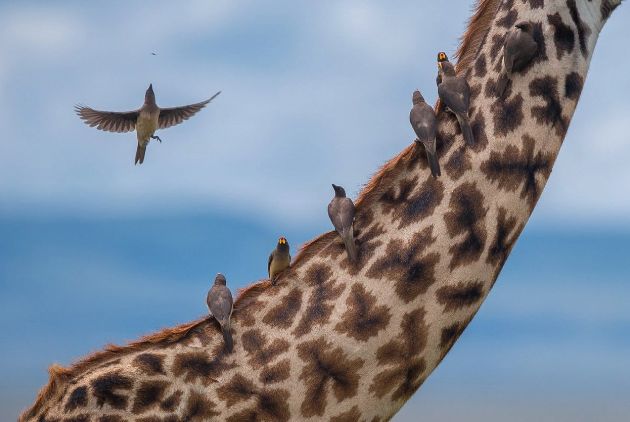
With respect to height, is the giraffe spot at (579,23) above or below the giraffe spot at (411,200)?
above

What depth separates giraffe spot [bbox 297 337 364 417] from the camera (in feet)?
22.5

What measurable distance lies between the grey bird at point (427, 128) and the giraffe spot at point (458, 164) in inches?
3.2

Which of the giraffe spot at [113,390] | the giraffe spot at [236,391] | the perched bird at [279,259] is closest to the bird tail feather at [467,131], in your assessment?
the perched bird at [279,259]

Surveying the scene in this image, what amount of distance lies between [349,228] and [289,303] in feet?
2.38

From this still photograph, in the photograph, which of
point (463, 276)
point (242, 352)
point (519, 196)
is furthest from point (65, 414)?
point (519, 196)

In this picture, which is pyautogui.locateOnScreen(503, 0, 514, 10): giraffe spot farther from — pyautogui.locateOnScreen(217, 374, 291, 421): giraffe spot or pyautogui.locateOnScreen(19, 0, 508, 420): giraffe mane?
pyautogui.locateOnScreen(217, 374, 291, 421): giraffe spot

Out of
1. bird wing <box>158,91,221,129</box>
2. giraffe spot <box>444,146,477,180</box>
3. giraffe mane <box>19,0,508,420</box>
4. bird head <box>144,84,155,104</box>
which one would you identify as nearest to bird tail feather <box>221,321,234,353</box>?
giraffe mane <box>19,0,508,420</box>

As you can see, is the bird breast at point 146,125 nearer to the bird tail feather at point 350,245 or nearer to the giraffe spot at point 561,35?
the bird tail feather at point 350,245

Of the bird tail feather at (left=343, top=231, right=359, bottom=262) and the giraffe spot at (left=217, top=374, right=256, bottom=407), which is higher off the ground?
the bird tail feather at (left=343, top=231, right=359, bottom=262)

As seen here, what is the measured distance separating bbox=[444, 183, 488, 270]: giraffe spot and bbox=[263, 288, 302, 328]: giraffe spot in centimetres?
121

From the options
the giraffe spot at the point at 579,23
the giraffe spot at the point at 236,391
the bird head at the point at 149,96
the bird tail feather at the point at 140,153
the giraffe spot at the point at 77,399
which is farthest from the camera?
the bird tail feather at the point at 140,153

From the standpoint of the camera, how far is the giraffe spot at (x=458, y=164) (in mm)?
7023

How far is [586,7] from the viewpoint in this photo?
24.3 feet

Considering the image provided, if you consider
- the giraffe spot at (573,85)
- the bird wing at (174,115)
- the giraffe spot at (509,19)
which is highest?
the bird wing at (174,115)
